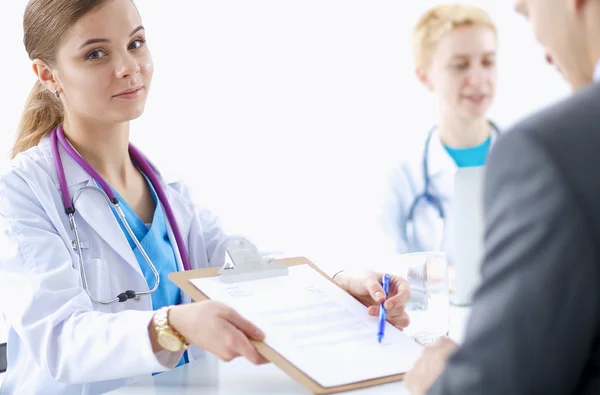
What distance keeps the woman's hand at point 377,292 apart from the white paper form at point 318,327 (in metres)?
0.05

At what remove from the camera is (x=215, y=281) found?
1349 millimetres

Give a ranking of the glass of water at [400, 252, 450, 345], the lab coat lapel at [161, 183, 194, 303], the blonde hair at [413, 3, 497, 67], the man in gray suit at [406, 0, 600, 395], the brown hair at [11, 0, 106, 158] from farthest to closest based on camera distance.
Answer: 1. the blonde hair at [413, 3, 497, 67]
2. the lab coat lapel at [161, 183, 194, 303]
3. the brown hair at [11, 0, 106, 158]
4. the glass of water at [400, 252, 450, 345]
5. the man in gray suit at [406, 0, 600, 395]

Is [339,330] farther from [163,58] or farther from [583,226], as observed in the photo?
[163,58]

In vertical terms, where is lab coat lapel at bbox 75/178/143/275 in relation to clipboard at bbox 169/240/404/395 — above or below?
above

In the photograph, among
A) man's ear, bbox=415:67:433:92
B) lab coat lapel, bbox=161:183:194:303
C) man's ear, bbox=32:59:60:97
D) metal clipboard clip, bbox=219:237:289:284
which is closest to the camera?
metal clipboard clip, bbox=219:237:289:284

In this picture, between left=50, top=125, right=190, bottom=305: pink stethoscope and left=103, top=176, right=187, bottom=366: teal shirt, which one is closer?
left=50, top=125, right=190, bottom=305: pink stethoscope

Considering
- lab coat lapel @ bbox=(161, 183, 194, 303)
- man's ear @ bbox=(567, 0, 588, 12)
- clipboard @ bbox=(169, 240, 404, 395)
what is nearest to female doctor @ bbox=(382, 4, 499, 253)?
lab coat lapel @ bbox=(161, 183, 194, 303)

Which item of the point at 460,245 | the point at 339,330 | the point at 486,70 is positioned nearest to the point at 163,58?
the point at 486,70

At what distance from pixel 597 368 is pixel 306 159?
106 inches

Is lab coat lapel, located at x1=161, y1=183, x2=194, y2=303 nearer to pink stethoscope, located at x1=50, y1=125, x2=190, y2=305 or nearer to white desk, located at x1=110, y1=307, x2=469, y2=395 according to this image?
pink stethoscope, located at x1=50, y1=125, x2=190, y2=305

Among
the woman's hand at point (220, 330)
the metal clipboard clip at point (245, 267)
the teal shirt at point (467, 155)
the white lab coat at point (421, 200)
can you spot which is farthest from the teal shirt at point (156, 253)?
the teal shirt at point (467, 155)

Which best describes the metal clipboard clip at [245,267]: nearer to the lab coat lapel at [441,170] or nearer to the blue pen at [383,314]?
the blue pen at [383,314]

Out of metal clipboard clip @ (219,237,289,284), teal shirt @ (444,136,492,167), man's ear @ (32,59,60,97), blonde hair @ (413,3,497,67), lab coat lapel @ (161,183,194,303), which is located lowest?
metal clipboard clip @ (219,237,289,284)

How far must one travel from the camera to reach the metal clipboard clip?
1.37 metres
